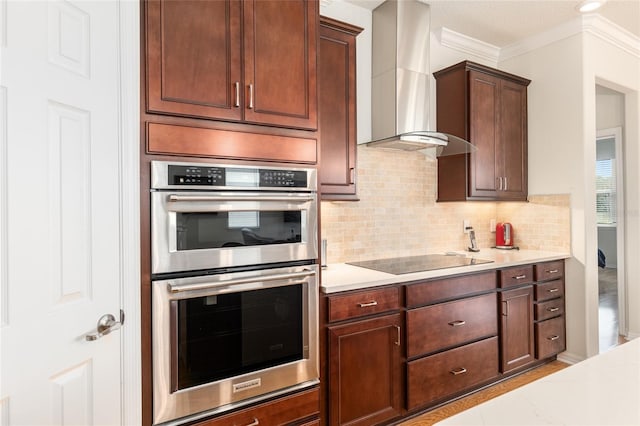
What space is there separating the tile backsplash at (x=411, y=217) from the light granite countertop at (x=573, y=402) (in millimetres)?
2013

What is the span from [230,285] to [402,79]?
1.98 metres

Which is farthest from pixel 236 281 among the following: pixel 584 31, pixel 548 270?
pixel 584 31

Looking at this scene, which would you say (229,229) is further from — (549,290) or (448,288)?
(549,290)

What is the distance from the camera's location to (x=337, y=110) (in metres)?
2.45

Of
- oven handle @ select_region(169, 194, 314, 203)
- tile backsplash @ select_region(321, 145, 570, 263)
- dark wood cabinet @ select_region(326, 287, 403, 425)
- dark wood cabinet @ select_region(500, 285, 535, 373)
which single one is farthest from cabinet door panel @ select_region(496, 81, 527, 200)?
oven handle @ select_region(169, 194, 314, 203)

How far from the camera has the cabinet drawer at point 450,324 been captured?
2373mm

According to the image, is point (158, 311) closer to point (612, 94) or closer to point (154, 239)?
point (154, 239)

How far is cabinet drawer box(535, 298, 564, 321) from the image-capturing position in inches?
122

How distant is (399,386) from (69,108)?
221cm

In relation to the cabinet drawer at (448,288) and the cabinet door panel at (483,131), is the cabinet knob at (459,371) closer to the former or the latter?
the cabinet drawer at (448,288)

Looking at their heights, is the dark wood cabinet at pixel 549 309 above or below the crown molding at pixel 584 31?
below

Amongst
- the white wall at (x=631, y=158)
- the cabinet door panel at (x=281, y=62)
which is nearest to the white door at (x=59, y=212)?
the cabinet door panel at (x=281, y=62)

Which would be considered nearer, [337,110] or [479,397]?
[337,110]

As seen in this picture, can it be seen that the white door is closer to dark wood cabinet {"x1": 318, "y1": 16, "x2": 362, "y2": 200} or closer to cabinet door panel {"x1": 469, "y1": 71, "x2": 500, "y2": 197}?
dark wood cabinet {"x1": 318, "y1": 16, "x2": 362, "y2": 200}
